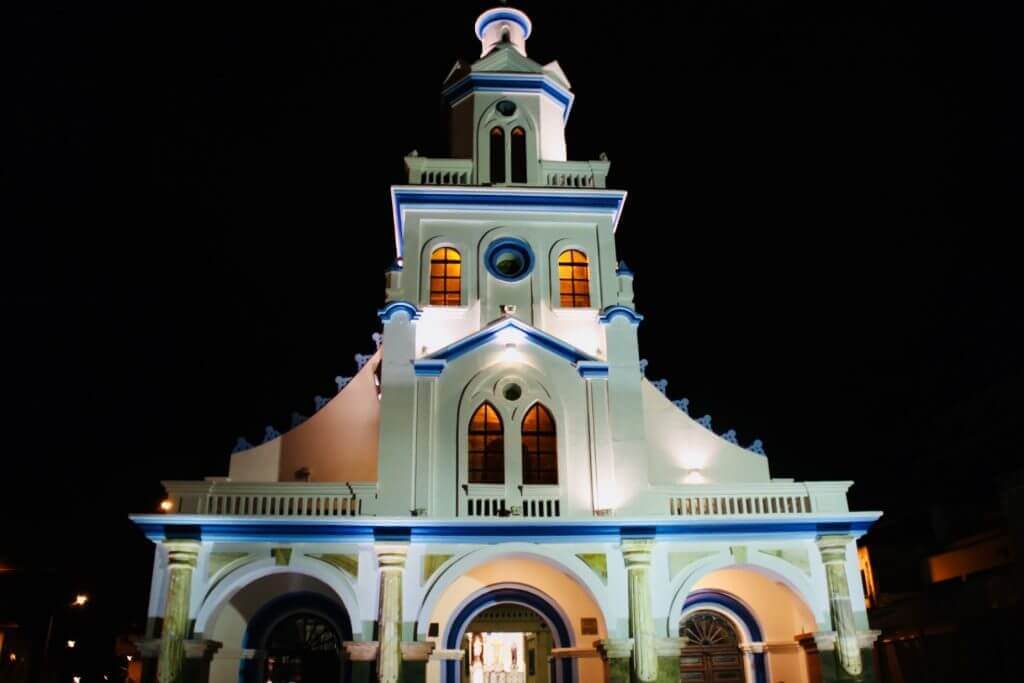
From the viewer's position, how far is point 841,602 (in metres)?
18.7

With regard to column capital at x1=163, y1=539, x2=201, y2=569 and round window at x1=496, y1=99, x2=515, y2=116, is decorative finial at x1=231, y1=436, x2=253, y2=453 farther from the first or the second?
round window at x1=496, y1=99, x2=515, y2=116

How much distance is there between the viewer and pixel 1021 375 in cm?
2728

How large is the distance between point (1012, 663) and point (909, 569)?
799 cm

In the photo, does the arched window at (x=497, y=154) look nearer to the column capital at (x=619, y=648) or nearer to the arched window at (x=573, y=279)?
the arched window at (x=573, y=279)

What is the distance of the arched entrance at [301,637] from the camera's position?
20375 mm

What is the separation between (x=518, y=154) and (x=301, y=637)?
13305mm

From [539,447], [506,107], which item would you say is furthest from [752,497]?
[506,107]

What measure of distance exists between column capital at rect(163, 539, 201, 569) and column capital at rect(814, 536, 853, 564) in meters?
13.0

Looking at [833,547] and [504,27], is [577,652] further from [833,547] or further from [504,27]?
[504,27]

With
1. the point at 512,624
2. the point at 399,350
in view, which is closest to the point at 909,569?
the point at 512,624

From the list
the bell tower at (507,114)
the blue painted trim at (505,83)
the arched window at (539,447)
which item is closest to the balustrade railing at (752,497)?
the arched window at (539,447)

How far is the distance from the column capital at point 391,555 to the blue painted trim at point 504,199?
7821 mm

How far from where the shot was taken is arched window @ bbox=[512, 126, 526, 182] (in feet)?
79.6

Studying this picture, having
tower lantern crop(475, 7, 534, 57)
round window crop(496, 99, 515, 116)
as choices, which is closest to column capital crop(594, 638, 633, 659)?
round window crop(496, 99, 515, 116)
